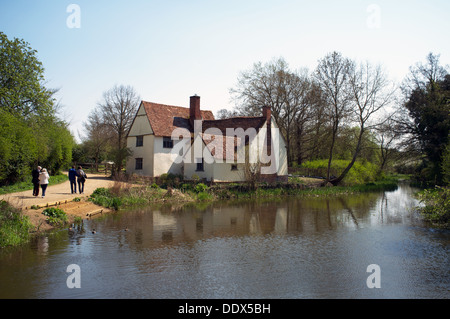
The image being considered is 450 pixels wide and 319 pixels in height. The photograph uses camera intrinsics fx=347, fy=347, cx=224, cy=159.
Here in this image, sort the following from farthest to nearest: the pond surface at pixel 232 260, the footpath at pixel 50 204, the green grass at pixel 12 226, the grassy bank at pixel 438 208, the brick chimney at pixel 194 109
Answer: the brick chimney at pixel 194 109 → the grassy bank at pixel 438 208 → the footpath at pixel 50 204 → the green grass at pixel 12 226 → the pond surface at pixel 232 260

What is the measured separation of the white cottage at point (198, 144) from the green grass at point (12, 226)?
60.2ft

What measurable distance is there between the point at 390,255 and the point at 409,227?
5762 millimetres

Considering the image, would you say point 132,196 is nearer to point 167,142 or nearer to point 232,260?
point 167,142

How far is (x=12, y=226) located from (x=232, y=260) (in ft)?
26.9

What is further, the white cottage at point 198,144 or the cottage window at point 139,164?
the cottage window at point 139,164

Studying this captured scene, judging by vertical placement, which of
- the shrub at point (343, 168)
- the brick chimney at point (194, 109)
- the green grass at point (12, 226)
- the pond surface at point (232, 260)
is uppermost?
the brick chimney at point (194, 109)

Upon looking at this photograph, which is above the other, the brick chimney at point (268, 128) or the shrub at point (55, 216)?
the brick chimney at point (268, 128)

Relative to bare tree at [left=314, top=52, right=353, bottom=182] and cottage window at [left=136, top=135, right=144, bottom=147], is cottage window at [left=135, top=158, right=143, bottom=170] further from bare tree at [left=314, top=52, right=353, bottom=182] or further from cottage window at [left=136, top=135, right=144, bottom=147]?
bare tree at [left=314, top=52, right=353, bottom=182]

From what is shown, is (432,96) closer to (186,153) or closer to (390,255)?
(186,153)

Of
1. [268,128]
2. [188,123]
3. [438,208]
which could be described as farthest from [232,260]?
[188,123]

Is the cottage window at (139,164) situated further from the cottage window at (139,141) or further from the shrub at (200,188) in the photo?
the shrub at (200,188)

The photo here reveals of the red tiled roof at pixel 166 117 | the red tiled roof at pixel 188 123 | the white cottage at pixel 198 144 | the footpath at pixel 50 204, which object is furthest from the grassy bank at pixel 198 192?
the red tiled roof at pixel 166 117

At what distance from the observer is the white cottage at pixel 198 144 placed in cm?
3165

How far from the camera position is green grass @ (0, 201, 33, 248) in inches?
467
